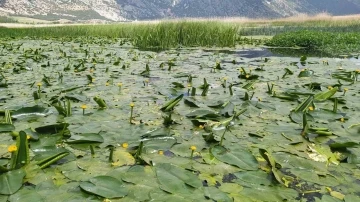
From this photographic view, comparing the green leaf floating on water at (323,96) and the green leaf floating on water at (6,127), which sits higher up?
the green leaf floating on water at (323,96)

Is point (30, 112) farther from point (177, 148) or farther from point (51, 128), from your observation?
point (177, 148)

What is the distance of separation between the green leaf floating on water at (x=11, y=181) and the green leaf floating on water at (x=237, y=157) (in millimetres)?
1308

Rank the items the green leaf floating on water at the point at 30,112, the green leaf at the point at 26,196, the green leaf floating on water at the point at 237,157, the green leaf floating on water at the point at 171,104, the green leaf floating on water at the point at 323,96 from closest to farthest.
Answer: the green leaf at the point at 26,196
the green leaf floating on water at the point at 237,157
the green leaf floating on water at the point at 30,112
the green leaf floating on water at the point at 171,104
the green leaf floating on water at the point at 323,96

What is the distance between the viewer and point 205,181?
6.35 ft

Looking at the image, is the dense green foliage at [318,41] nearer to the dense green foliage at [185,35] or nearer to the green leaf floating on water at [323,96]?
the dense green foliage at [185,35]

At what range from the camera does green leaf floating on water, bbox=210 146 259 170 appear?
2.08 meters

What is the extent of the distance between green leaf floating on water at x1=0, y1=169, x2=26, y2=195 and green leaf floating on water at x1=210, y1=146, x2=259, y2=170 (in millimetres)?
1308

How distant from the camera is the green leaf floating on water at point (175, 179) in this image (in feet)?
5.83

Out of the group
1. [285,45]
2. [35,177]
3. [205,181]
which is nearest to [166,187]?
[205,181]

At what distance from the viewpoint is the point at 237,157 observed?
2172 mm

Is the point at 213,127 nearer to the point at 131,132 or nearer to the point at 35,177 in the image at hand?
the point at 131,132

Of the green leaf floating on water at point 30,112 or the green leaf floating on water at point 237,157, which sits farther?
the green leaf floating on water at point 30,112

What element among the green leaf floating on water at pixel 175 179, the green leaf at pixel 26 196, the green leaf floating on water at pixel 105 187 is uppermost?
the green leaf floating on water at pixel 175 179

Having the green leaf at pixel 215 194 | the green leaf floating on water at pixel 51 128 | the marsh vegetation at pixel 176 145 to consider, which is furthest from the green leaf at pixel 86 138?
the green leaf at pixel 215 194
